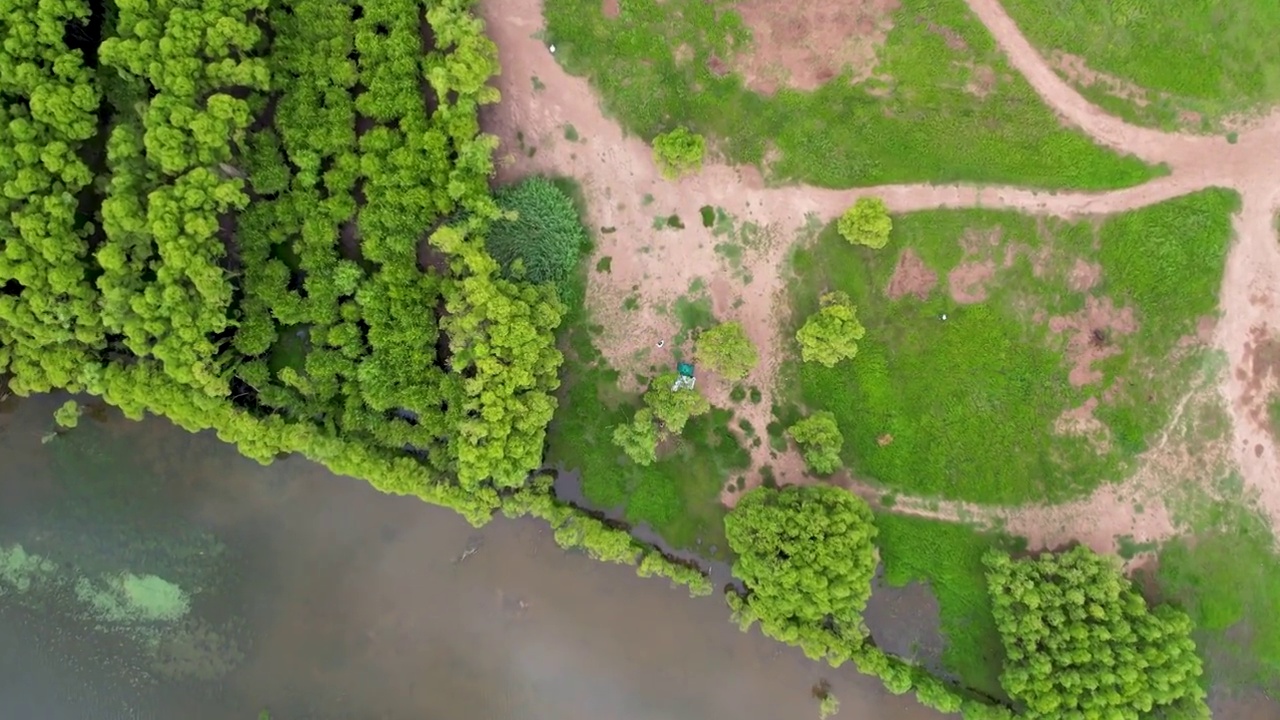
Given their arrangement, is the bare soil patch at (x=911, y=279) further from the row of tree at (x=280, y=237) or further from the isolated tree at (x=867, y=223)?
the row of tree at (x=280, y=237)

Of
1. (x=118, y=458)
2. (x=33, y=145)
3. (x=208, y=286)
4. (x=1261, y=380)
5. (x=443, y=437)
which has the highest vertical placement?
(x=33, y=145)

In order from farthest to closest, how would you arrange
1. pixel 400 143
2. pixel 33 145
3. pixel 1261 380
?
1. pixel 1261 380
2. pixel 400 143
3. pixel 33 145

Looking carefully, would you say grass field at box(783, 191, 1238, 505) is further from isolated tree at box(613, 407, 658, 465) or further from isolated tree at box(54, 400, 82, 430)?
isolated tree at box(54, 400, 82, 430)

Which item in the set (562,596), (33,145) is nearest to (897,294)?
(562,596)

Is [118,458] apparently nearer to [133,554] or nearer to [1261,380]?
[133,554]

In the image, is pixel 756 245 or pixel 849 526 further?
pixel 756 245

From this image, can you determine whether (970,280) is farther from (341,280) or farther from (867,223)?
(341,280)

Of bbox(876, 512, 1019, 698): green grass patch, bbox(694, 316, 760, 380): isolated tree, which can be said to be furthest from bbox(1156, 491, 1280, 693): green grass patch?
bbox(694, 316, 760, 380): isolated tree
